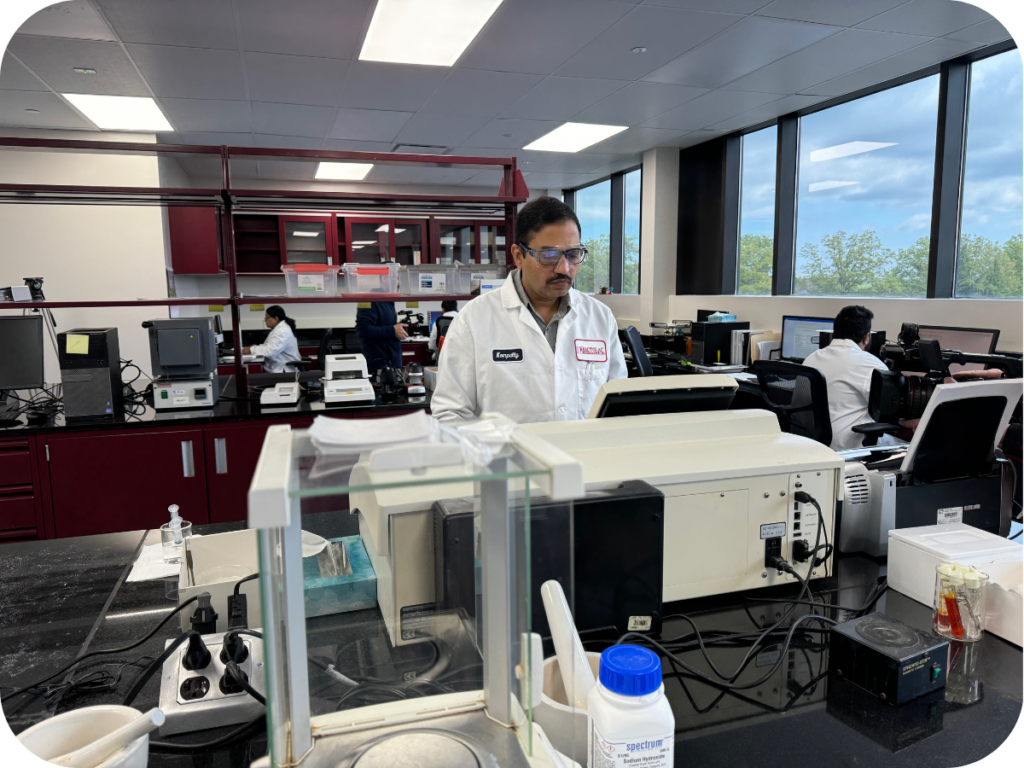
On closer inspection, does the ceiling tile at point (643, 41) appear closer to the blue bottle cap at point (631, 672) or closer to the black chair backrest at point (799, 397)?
the black chair backrest at point (799, 397)

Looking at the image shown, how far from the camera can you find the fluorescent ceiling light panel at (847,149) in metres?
4.32

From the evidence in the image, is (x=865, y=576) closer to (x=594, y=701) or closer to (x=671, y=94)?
(x=594, y=701)

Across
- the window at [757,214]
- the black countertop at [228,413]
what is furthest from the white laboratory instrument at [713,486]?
the window at [757,214]

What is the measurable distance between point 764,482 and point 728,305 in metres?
4.77

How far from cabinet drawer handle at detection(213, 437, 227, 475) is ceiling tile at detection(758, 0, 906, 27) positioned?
325 centimetres

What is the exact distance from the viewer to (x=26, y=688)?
3.07ft

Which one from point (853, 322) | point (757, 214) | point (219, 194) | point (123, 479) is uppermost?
point (757, 214)

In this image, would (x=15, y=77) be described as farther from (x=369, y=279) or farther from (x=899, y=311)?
(x=899, y=311)

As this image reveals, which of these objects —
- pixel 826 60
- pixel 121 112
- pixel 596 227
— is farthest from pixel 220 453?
pixel 596 227

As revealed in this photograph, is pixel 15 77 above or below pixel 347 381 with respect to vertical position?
A: above

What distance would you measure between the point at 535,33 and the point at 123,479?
296 centimetres

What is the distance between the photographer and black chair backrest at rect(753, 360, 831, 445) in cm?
276

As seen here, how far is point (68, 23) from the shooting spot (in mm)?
3062

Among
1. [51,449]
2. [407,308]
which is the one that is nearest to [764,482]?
[51,449]
